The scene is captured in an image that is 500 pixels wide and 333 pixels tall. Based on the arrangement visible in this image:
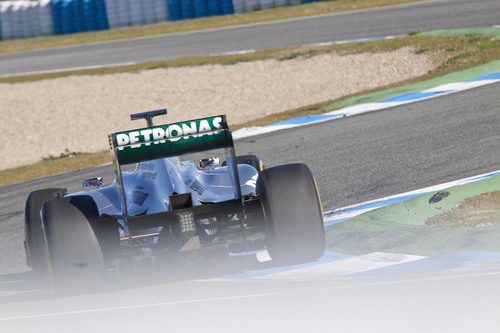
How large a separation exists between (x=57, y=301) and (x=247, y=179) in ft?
6.55

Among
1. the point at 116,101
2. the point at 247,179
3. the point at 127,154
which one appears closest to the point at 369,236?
the point at 247,179

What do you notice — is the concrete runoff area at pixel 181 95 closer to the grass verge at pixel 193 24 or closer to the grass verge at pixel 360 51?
the grass verge at pixel 360 51

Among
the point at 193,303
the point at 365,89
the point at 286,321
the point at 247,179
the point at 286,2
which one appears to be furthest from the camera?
the point at 286,2

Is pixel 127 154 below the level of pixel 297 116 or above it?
above

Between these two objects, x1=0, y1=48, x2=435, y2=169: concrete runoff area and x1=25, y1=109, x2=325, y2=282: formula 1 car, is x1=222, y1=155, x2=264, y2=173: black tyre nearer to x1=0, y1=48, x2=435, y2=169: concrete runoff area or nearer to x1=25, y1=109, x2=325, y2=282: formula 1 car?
x1=25, y1=109, x2=325, y2=282: formula 1 car

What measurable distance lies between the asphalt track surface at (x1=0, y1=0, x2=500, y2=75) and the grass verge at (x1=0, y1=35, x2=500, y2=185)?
4.29 feet

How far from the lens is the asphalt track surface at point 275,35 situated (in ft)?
Result: 80.3

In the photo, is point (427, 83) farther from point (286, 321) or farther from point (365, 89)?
point (286, 321)

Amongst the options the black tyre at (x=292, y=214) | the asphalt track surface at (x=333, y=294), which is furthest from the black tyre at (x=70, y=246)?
the black tyre at (x=292, y=214)

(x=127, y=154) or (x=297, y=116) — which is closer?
(x=127, y=154)

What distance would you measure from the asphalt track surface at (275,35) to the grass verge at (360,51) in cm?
131

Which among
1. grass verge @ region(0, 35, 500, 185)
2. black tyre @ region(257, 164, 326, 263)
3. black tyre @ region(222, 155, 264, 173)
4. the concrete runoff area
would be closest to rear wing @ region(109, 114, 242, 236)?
black tyre @ region(257, 164, 326, 263)

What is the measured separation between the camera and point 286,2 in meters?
33.6

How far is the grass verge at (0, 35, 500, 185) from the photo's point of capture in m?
16.9
